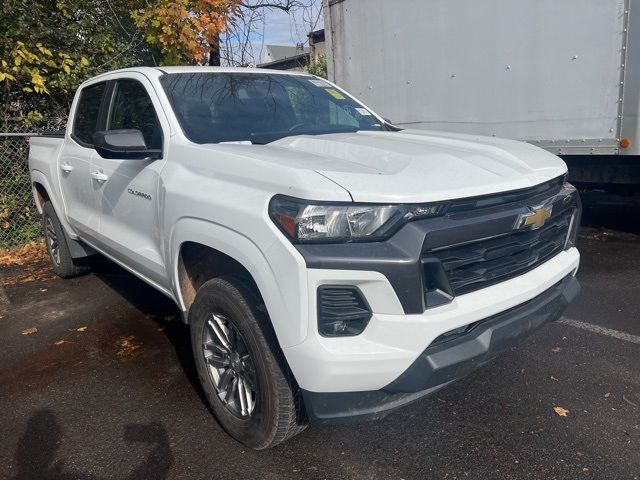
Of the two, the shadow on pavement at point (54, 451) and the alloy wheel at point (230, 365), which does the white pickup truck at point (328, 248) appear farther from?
the shadow on pavement at point (54, 451)

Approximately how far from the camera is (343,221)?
223 cm

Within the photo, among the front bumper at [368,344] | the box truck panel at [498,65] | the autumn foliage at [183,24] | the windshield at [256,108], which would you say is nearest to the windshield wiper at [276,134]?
the windshield at [256,108]

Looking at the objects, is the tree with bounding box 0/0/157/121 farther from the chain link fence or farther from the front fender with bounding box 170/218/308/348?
the front fender with bounding box 170/218/308/348

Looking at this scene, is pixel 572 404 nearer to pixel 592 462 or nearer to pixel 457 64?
pixel 592 462

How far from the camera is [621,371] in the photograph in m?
3.43

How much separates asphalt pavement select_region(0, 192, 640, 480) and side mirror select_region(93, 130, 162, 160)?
143cm

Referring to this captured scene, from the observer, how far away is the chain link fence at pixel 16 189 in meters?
7.47

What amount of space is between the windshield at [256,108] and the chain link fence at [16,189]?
473 cm

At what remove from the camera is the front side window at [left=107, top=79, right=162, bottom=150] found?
350 centimetres

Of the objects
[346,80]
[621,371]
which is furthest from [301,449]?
[346,80]

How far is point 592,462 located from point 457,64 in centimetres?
532

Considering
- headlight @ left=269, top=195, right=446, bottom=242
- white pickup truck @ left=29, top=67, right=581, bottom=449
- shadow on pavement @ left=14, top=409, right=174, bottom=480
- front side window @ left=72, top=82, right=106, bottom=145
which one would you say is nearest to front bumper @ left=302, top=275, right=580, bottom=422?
white pickup truck @ left=29, top=67, right=581, bottom=449

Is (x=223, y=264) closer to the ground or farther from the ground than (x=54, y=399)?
farther from the ground

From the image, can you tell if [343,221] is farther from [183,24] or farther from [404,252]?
[183,24]
